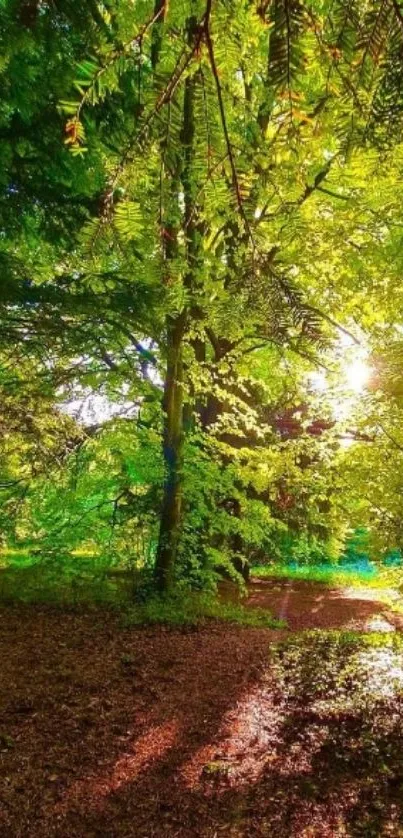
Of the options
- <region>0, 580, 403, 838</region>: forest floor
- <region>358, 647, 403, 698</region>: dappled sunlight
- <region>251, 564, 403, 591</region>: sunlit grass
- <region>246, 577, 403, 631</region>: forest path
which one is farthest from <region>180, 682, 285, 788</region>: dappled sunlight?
<region>251, 564, 403, 591</region>: sunlit grass

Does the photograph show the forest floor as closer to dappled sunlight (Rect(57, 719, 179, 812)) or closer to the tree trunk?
dappled sunlight (Rect(57, 719, 179, 812))

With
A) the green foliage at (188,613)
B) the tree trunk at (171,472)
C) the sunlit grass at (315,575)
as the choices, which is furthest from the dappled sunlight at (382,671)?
the sunlit grass at (315,575)

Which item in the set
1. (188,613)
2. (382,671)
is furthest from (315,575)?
(382,671)

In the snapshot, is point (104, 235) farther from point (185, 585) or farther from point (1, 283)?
point (185, 585)

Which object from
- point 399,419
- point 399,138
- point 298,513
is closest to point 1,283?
point 399,138

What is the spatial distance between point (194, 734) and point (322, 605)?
9.08 meters

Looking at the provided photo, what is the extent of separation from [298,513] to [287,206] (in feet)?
38.8

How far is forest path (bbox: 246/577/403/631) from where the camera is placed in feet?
34.3

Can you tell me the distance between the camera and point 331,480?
26.0ft

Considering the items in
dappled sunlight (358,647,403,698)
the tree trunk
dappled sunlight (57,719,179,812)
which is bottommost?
dappled sunlight (57,719,179,812)

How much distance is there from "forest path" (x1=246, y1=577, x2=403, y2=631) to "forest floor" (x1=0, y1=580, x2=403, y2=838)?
3.44m

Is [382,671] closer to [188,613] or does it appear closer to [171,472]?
[188,613]

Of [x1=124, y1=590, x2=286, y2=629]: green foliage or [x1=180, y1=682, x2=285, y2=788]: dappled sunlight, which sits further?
[x1=124, y1=590, x2=286, y2=629]: green foliage

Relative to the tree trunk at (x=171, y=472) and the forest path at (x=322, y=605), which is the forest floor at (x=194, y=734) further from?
the forest path at (x=322, y=605)
